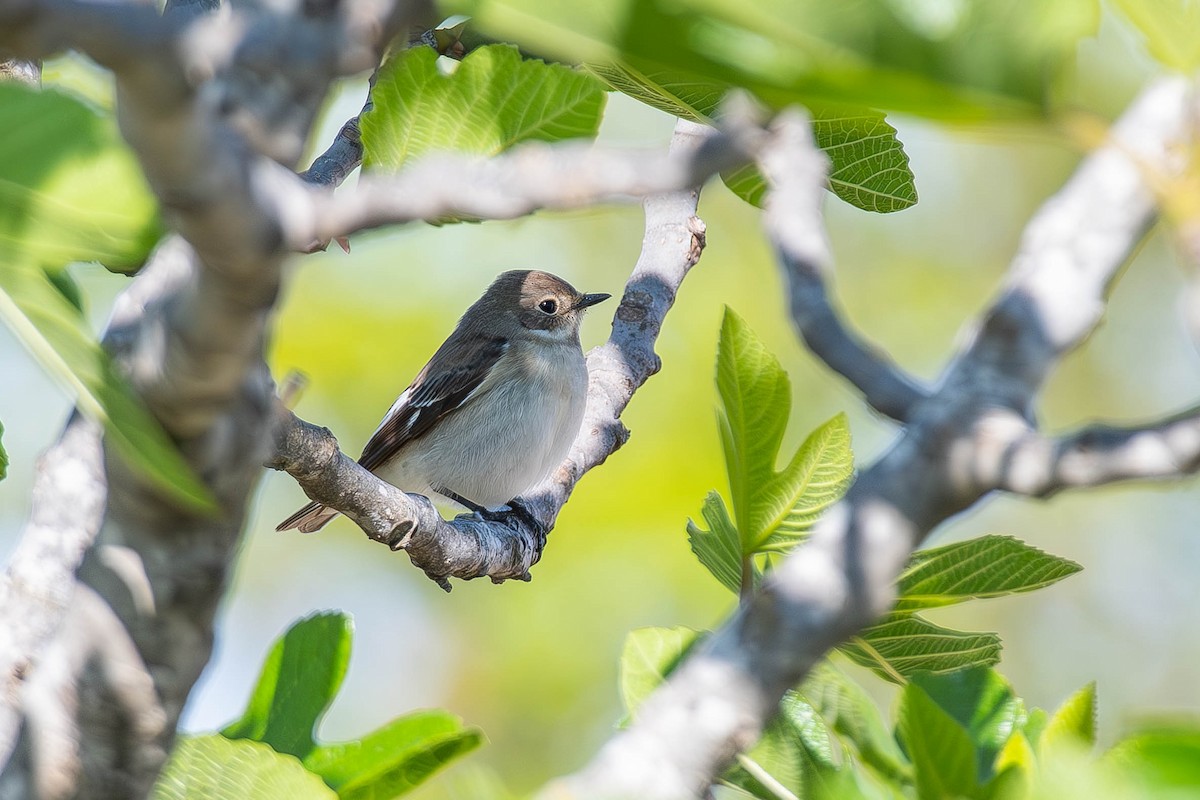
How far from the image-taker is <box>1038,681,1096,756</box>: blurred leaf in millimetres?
1796

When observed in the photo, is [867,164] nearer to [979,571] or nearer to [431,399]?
[979,571]

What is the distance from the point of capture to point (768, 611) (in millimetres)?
1236

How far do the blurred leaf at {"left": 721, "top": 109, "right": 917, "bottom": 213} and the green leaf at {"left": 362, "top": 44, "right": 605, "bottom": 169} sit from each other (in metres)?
0.45

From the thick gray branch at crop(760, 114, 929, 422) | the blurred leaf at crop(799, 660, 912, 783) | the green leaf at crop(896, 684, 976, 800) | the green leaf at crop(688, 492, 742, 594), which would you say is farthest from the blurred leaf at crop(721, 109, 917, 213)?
the green leaf at crop(896, 684, 976, 800)

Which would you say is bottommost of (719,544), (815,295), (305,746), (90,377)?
(305,746)

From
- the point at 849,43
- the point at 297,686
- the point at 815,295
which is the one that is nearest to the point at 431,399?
the point at 297,686

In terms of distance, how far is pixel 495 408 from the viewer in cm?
584

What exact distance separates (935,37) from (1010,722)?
1386mm

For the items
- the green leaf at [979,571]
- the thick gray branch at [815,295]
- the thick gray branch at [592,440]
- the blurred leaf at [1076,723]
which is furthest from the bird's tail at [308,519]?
the thick gray branch at [815,295]

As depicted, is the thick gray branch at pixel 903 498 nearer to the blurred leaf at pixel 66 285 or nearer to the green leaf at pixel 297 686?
the blurred leaf at pixel 66 285

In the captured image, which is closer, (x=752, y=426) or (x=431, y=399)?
(x=752, y=426)

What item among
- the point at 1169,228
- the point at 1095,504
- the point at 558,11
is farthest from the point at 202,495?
the point at 1095,504

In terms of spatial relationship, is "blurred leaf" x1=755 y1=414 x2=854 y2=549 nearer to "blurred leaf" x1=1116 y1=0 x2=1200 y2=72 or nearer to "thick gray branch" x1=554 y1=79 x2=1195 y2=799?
"thick gray branch" x1=554 y1=79 x2=1195 y2=799

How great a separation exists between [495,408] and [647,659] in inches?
144
